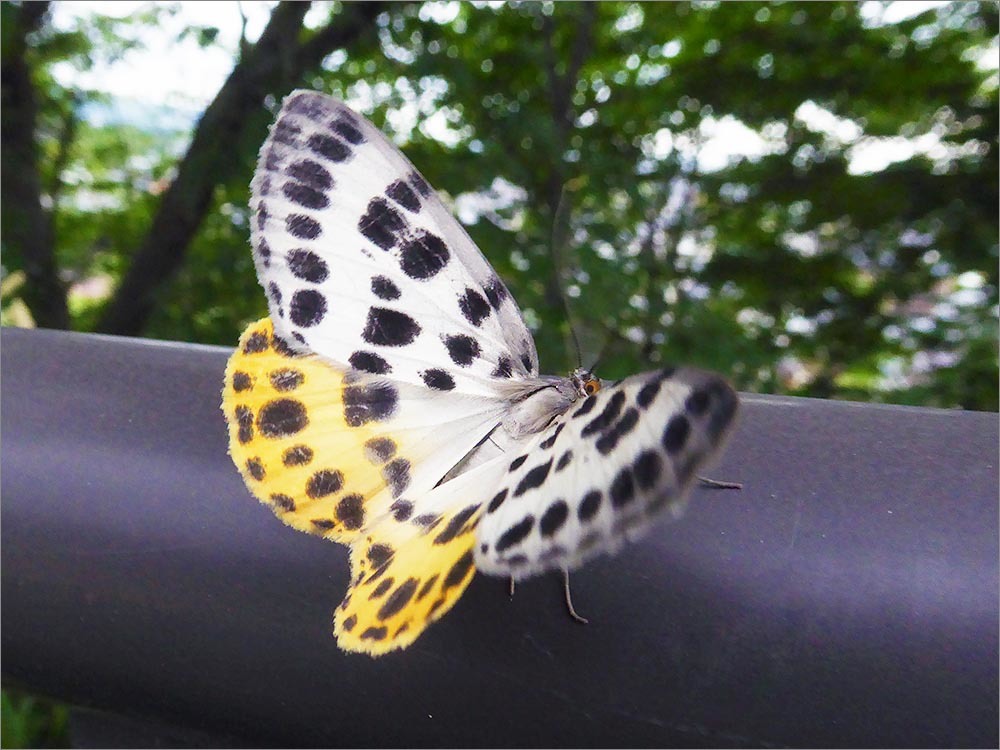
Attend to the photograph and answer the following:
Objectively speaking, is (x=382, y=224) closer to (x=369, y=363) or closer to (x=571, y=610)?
(x=369, y=363)

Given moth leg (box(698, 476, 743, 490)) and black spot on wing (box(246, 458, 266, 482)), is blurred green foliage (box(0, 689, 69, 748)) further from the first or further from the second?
moth leg (box(698, 476, 743, 490))

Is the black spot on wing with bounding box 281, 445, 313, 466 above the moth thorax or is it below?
below

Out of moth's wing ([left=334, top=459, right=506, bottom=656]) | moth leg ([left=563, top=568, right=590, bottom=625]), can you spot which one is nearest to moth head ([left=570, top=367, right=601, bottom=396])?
moth's wing ([left=334, top=459, right=506, bottom=656])

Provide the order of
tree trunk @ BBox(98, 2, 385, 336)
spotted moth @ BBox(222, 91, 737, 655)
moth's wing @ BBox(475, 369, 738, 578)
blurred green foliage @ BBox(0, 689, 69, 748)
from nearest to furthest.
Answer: moth's wing @ BBox(475, 369, 738, 578) → spotted moth @ BBox(222, 91, 737, 655) → blurred green foliage @ BBox(0, 689, 69, 748) → tree trunk @ BBox(98, 2, 385, 336)

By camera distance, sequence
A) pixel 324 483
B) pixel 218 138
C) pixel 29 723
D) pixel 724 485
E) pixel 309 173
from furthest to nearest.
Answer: pixel 218 138, pixel 29 723, pixel 309 173, pixel 324 483, pixel 724 485

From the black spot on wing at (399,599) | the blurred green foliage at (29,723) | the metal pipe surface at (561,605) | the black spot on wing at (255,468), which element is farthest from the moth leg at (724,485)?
the blurred green foliage at (29,723)

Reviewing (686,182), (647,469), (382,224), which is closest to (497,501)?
(647,469)

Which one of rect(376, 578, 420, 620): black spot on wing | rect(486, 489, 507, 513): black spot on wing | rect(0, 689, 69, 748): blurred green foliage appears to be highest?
rect(486, 489, 507, 513): black spot on wing

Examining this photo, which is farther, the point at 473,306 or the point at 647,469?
the point at 473,306
